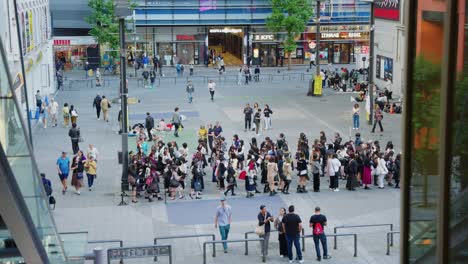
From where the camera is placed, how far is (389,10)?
1781 inches

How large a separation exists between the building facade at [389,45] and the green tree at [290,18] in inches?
439

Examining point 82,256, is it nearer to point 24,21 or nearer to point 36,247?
point 36,247

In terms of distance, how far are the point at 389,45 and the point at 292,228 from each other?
31157 mm

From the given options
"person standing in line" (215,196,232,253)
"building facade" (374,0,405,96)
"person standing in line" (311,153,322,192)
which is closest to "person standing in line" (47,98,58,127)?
"person standing in line" (311,153,322,192)

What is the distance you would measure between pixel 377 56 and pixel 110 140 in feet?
75.1

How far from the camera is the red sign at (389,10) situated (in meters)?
43.5

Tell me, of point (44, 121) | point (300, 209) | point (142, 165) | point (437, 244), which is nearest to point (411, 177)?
point (437, 244)

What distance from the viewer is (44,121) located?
116 feet

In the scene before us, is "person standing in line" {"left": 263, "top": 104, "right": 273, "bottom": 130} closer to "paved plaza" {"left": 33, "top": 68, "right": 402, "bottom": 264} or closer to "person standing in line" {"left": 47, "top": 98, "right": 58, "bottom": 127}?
"paved plaza" {"left": 33, "top": 68, "right": 402, "bottom": 264}

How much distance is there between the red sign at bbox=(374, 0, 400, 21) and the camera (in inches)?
1713

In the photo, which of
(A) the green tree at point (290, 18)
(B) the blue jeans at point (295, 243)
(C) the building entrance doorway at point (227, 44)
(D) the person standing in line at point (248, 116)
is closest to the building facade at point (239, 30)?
(C) the building entrance doorway at point (227, 44)

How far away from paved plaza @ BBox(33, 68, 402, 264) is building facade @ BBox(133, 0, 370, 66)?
22.0 m

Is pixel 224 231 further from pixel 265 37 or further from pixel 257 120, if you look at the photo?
pixel 265 37

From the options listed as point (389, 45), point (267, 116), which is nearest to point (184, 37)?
point (389, 45)
